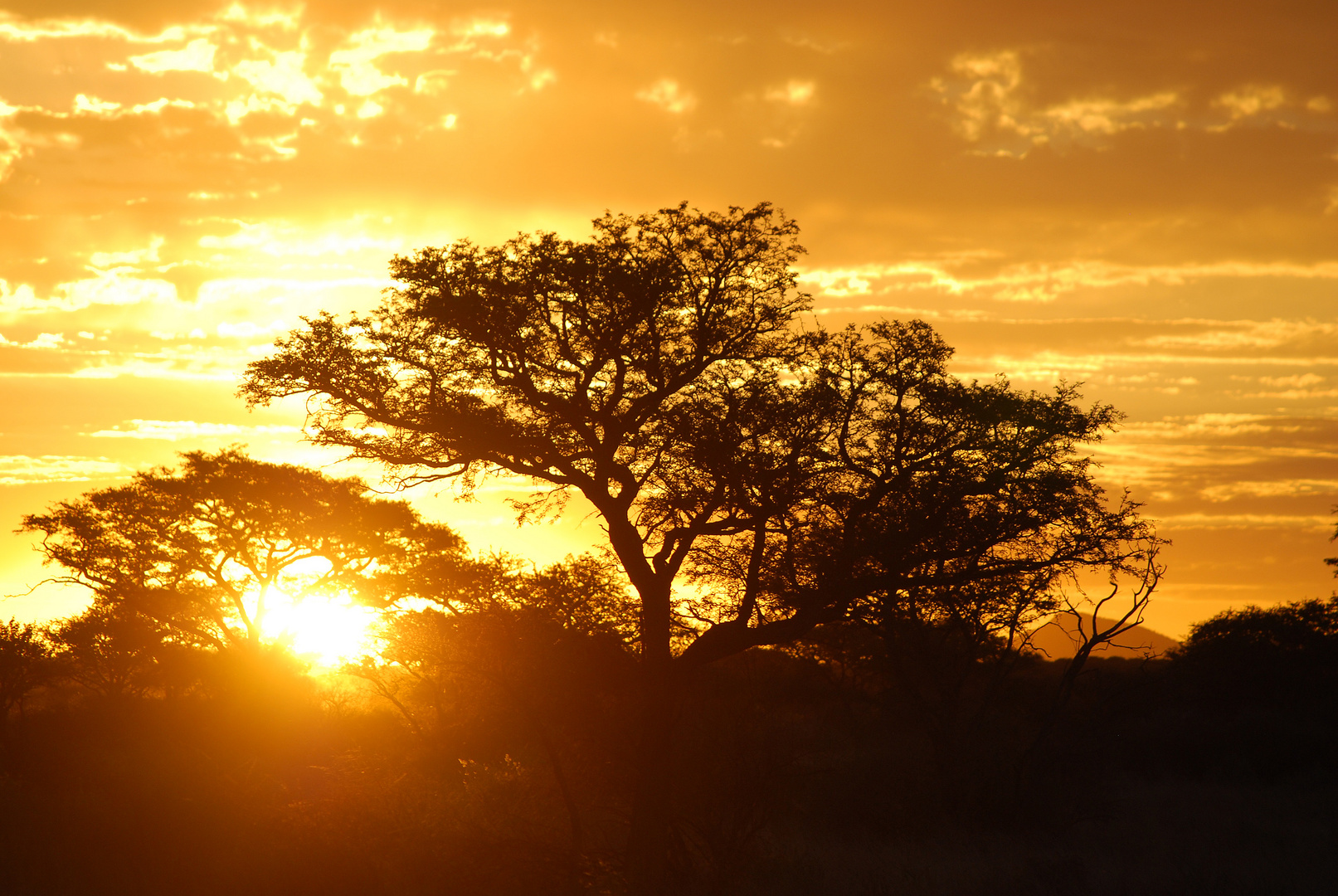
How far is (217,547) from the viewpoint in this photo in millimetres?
37500

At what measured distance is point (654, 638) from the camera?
53.0 feet

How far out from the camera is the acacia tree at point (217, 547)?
1437 inches

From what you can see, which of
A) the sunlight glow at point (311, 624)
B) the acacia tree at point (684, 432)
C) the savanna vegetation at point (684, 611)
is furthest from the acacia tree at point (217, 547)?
the acacia tree at point (684, 432)

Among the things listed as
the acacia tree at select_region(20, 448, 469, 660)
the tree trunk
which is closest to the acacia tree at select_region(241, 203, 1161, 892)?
the tree trunk

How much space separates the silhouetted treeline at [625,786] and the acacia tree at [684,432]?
142 cm

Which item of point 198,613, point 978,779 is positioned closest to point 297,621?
point 198,613

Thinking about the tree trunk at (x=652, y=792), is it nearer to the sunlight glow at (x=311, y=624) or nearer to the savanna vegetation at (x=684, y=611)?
the savanna vegetation at (x=684, y=611)

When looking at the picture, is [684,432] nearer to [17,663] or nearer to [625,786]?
[625,786]

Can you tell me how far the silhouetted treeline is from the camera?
620 inches

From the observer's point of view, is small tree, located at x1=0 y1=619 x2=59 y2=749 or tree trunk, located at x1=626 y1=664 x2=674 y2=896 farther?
small tree, located at x1=0 y1=619 x2=59 y2=749

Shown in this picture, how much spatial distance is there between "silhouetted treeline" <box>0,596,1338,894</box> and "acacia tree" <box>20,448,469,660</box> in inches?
176

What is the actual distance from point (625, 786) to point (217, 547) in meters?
27.4

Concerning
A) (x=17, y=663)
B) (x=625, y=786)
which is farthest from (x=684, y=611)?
(x=17, y=663)

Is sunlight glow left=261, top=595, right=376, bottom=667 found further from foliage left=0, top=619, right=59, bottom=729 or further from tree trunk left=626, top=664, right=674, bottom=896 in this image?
tree trunk left=626, top=664, right=674, bottom=896
